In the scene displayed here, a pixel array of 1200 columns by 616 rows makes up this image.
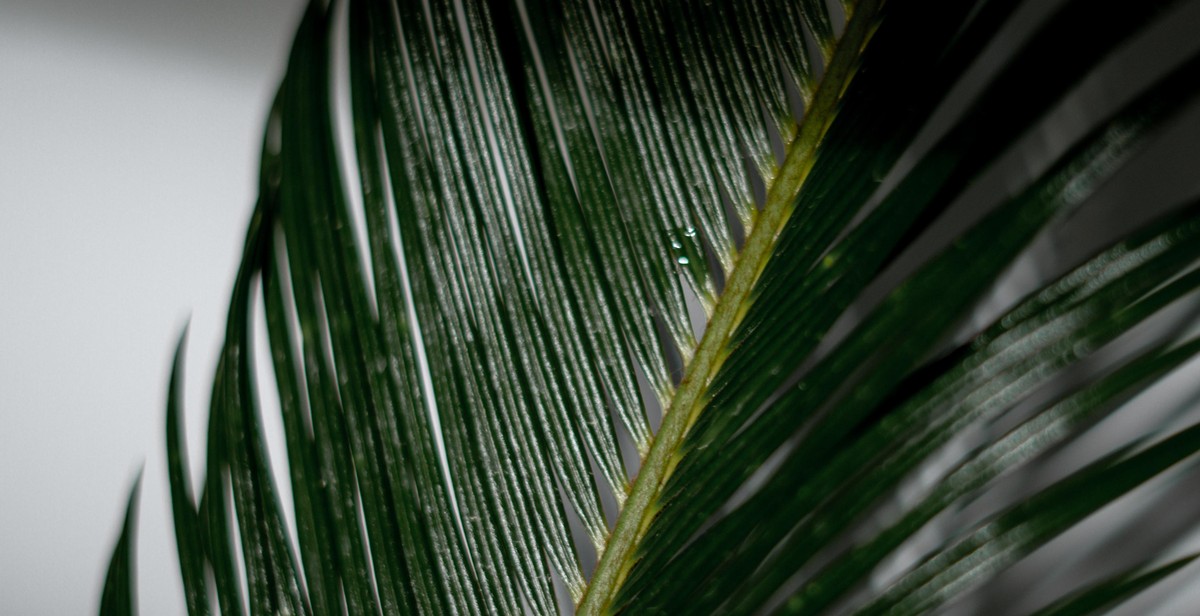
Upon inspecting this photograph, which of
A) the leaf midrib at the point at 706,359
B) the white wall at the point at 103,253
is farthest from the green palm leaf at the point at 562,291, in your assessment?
the white wall at the point at 103,253

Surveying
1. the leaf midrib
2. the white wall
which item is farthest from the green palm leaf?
the white wall

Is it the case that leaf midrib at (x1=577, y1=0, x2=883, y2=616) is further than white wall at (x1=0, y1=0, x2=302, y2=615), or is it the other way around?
white wall at (x1=0, y1=0, x2=302, y2=615)

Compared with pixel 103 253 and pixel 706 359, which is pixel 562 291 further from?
pixel 103 253

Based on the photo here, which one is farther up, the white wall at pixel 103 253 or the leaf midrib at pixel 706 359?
the white wall at pixel 103 253

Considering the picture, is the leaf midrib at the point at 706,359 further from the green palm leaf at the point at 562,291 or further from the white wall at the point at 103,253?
the white wall at the point at 103,253

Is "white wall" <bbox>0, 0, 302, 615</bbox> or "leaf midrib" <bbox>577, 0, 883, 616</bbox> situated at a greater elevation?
"white wall" <bbox>0, 0, 302, 615</bbox>

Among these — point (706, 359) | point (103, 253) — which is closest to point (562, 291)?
point (706, 359)

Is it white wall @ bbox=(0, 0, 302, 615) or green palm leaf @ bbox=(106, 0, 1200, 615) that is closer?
green palm leaf @ bbox=(106, 0, 1200, 615)

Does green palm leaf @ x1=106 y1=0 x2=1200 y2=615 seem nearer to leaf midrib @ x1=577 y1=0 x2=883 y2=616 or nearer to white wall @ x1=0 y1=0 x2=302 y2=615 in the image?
leaf midrib @ x1=577 y1=0 x2=883 y2=616
